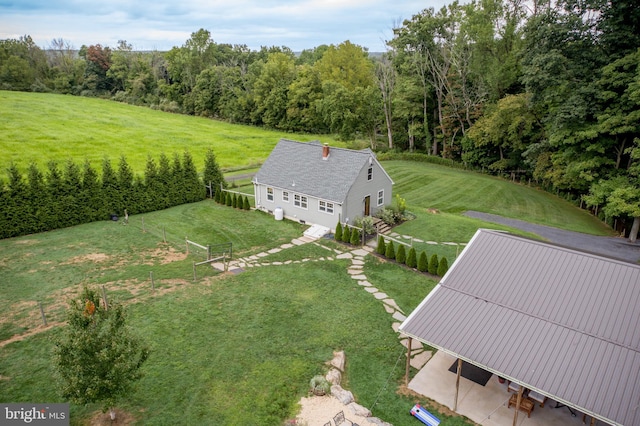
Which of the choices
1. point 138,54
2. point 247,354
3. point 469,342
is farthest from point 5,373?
point 138,54

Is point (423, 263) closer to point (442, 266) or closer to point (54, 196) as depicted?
point (442, 266)

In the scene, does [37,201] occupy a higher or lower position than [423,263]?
higher

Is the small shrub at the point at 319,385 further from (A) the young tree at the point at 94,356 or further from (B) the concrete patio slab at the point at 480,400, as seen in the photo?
(A) the young tree at the point at 94,356

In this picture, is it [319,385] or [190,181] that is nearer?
[319,385]

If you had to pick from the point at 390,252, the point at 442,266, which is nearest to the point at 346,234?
the point at 390,252

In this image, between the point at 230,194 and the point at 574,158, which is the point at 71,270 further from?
the point at 574,158

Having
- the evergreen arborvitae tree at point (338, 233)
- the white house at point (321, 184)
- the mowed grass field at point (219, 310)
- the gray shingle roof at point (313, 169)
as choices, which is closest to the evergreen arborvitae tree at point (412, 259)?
the mowed grass field at point (219, 310)

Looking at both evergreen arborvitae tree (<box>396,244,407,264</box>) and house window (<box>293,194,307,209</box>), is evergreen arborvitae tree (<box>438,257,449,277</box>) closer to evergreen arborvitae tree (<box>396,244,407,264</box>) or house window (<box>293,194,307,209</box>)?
evergreen arborvitae tree (<box>396,244,407,264</box>)
